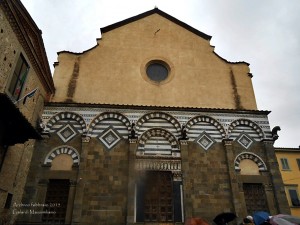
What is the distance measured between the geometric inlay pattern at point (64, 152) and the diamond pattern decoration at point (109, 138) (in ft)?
4.40

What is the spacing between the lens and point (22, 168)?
11.7 m

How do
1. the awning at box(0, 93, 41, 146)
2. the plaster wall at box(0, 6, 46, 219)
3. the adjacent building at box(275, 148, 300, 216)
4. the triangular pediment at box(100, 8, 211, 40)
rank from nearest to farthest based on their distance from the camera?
1. the awning at box(0, 93, 41, 146)
2. the plaster wall at box(0, 6, 46, 219)
3. the triangular pediment at box(100, 8, 211, 40)
4. the adjacent building at box(275, 148, 300, 216)

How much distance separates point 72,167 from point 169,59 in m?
7.91

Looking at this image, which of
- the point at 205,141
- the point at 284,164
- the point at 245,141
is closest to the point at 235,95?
the point at 245,141

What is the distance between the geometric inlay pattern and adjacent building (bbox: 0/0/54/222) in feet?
2.63

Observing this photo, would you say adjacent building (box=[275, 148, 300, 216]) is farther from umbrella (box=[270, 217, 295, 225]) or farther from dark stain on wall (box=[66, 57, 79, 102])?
umbrella (box=[270, 217, 295, 225])

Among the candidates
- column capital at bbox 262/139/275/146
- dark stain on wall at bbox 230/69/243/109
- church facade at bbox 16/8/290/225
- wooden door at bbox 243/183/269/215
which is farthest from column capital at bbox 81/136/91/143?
column capital at bbox 262/139/275/146

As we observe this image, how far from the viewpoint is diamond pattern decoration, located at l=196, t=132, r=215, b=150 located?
13867 millimetres

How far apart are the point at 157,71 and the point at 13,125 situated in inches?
342

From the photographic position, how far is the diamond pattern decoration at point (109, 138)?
1341 centimetres

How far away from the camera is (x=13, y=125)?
9.37 meters

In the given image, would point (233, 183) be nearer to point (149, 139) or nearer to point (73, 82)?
point (149, 139)

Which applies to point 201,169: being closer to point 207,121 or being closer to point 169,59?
point 207,121

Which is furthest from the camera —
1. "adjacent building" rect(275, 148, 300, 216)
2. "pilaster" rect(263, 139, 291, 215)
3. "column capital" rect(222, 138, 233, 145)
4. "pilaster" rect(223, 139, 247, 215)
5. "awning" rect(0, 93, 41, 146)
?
"adjacent building" rect(275, 148, 300, 216)
